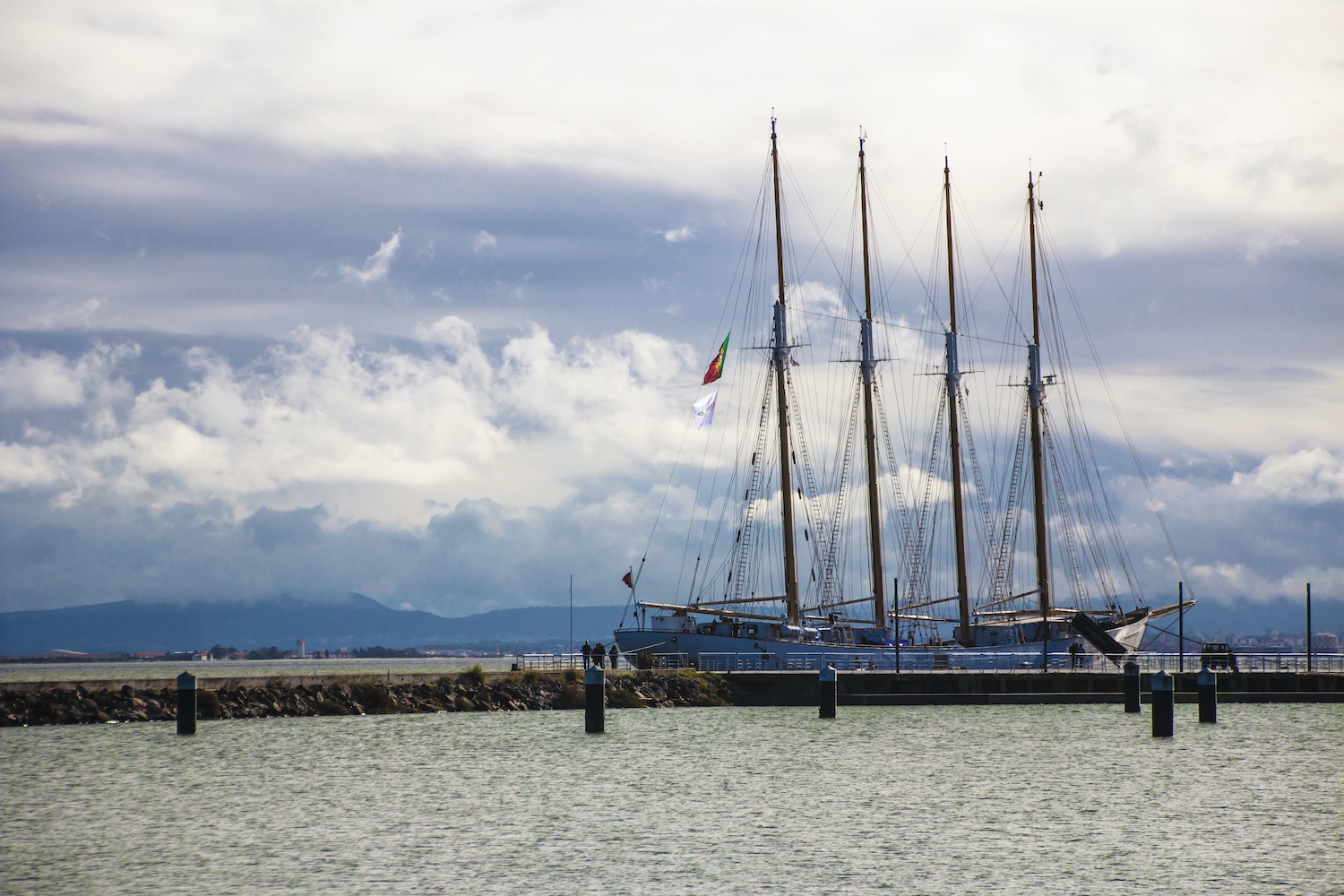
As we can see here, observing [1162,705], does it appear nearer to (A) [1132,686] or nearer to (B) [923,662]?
(A) [1132,686]

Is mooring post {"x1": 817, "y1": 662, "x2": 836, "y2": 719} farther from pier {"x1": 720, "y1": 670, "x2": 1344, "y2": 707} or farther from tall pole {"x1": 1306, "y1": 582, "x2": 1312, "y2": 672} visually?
tall pole {"x1": 1306, "y1": 582, "x2": 1312, "y2": 672}

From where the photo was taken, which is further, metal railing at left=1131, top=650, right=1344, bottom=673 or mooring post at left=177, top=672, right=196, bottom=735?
metal railing at left=1131, top=650, right=1344, bottom=673

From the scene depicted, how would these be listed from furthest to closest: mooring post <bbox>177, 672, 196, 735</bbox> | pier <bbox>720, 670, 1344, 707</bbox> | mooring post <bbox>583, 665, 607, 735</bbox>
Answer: pier <bbox>720, 670, 1344, 707</bbox> < mooring post <bbox>583, 665, 607, 735</bbox> < mooring post <bbox>177, 672, 196, 735</bbox>

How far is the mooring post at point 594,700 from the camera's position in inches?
2363

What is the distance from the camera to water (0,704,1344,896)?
1319 inches


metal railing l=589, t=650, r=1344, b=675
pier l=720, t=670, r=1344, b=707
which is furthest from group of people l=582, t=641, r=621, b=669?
pier l=720, t=670, r=1344, b=707

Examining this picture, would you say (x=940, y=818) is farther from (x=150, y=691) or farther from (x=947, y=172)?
(x=947, y=172)

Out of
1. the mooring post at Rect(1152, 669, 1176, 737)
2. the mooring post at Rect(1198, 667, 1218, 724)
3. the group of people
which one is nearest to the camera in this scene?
the mooring post at Rect(1152, 669, 1176, 737)

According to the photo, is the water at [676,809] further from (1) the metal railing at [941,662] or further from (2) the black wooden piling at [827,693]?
(1) the metal railing at [941,662]

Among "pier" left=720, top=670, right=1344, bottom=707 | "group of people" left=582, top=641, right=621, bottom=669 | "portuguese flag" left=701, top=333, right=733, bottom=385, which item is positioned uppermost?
"portuguese flag" left=701, top=333, right=733, bottom=385

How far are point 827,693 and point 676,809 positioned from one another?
2430 centimetres

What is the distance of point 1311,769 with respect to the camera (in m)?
52.8

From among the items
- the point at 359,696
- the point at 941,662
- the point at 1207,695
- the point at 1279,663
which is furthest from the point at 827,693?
the point at 1279,663

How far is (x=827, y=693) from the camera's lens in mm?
67125
